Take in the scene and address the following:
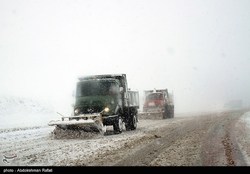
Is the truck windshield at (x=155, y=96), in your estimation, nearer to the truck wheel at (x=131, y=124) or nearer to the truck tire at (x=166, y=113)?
the truck tire at (x=166, y=113)

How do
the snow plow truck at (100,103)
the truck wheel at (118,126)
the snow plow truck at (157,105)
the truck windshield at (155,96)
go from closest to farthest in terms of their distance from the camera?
1. the snow plow truck at (100,103)
2. the truck wheel at (118,126)
3. the snow plow truck at (157,105)
4. the truck windshield at (155,96)

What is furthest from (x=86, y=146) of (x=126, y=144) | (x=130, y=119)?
(x=130, y=119)

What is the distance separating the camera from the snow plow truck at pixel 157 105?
34656mm

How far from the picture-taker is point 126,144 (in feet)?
44.4

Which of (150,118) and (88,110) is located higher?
(88,110)

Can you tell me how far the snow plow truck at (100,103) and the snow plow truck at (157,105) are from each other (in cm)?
1475

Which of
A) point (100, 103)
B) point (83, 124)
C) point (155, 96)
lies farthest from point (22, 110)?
point (83, 124)

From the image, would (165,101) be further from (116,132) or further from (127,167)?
(127,167)

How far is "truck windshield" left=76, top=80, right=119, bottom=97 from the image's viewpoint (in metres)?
18.7

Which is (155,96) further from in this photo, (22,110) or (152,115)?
(22,110)

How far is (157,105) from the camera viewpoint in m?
35.5

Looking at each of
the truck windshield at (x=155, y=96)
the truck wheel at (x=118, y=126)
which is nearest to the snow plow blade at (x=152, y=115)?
the truck windshield at (x=155, y=96)

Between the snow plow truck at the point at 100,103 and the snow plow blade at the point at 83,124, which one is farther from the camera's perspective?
the snow plow truck at the point at 100,103

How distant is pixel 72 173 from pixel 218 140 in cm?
773
